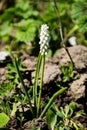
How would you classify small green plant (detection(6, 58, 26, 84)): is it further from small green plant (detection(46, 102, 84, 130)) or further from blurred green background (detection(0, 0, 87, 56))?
blurred green background (detection(0, 0, 87, 56))

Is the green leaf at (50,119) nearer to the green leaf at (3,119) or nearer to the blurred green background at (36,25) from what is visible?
the green leaf at (3,119)

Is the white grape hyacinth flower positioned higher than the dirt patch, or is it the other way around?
the white grape hyacinth flower

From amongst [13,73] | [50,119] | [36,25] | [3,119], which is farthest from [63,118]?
[36,25]

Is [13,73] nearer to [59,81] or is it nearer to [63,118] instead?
[59,81]

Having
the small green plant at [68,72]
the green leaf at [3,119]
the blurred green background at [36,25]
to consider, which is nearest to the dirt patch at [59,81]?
the small green plant at [68,72]

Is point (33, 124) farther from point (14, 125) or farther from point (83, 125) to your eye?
point (83, 125)

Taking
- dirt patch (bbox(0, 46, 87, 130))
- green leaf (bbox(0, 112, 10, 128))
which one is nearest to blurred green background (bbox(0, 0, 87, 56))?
dirt patch (bbox(0, 46, 87, 130))
